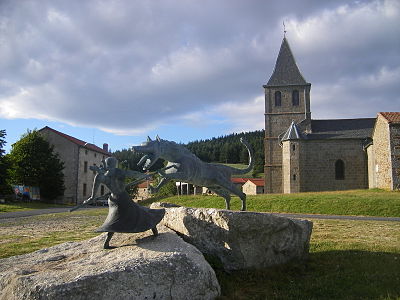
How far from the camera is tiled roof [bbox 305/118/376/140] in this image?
40.9 metres

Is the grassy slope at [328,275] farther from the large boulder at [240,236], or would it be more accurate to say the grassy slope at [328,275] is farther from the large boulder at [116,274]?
the large boulder at [116,274]

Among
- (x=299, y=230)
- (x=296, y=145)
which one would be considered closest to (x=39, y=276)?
(x=299, y=230)

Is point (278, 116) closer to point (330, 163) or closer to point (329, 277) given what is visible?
point (330, 163)

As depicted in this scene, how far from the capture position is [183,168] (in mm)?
7203

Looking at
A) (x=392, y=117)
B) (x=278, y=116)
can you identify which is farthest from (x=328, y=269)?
(x=278, y=116)

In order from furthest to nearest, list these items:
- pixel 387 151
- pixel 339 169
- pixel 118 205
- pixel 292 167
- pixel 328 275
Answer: pixel 339 169 < pixel 292 167 < pixel 387 151 < pixel 328 275 < pixel 118 205

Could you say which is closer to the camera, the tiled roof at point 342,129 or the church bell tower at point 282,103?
the tiled roof at point 342,129

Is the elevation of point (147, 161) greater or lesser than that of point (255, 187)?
greater

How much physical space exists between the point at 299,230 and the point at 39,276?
16.4 ft

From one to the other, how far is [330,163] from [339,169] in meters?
1.54

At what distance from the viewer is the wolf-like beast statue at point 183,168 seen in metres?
6.77

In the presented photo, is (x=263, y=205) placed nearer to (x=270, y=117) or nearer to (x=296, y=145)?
(x=296, y=145)

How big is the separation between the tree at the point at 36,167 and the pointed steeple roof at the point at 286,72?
95.2 feet

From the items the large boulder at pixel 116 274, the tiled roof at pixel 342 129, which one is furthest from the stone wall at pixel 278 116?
the large boulder at pixel 116 274
